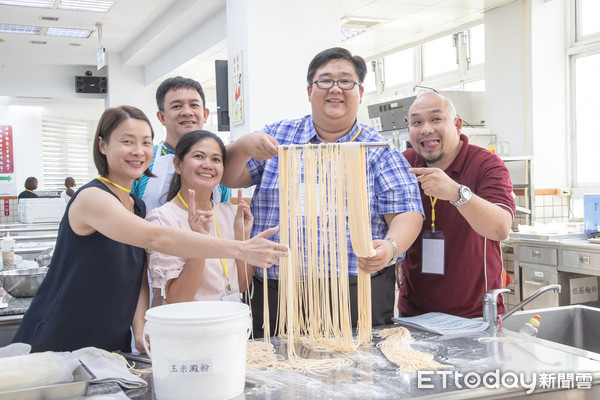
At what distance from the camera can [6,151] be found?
433 inches

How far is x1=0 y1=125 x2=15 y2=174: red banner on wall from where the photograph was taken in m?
11.0

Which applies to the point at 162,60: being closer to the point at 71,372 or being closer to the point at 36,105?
the point at 36,105

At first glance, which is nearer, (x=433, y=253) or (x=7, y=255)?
(x=433, y=253)

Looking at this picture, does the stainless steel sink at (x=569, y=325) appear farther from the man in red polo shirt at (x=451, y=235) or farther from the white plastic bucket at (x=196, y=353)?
the white plastic bucket at (x=196, y=353)

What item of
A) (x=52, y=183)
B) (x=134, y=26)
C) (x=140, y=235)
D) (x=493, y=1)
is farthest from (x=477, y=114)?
(x=52, y=183)

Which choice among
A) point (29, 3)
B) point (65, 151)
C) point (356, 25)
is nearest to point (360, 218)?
point (356, 25)

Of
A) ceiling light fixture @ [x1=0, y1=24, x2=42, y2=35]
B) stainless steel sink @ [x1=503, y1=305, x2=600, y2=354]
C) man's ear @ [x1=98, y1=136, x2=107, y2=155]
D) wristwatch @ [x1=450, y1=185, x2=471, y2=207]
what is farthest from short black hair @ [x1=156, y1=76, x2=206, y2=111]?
ceiling light fixture @ [x1=0, y1=24, x2=42, y2=35]

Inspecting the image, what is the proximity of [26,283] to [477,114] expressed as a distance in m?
5.52

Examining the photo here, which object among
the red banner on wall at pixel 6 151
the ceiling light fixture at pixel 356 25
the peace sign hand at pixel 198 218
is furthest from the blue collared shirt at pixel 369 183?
the red banner on wall at pixel 6 151

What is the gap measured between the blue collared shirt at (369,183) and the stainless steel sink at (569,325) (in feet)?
2.44

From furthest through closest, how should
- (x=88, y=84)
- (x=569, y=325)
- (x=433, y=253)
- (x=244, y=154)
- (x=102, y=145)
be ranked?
(x=88, y=84) < (x=569, y=325) < (x=433, y=253) < (x=244, y=154) < (x=102, y=145)

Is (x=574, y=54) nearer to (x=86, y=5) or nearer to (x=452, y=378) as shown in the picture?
(x=452, y=378)

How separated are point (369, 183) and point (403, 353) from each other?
734 mm

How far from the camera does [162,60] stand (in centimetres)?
965
